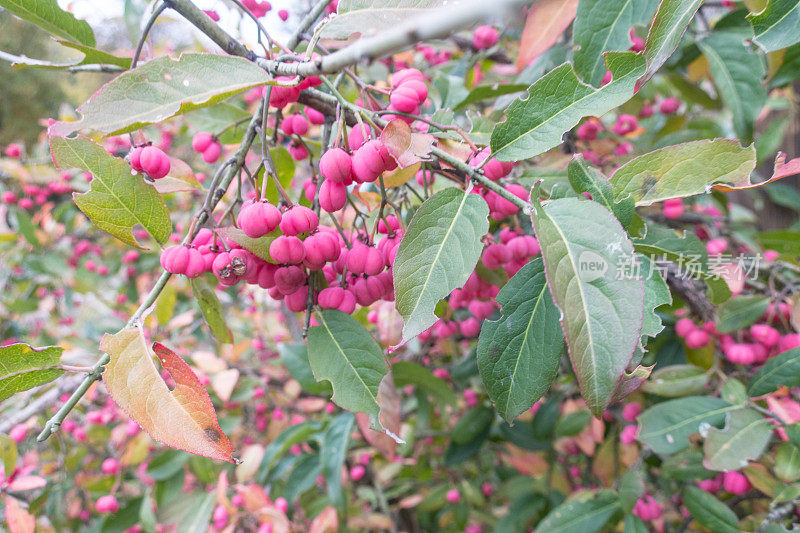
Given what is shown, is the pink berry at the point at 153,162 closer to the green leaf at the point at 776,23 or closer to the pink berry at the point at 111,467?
the green leaf at the point at 776,23

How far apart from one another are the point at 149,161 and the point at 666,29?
783 mm

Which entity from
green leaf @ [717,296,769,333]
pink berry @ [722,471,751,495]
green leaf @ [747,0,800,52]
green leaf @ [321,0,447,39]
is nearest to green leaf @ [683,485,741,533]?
pink berry @ [722,471,751,495]

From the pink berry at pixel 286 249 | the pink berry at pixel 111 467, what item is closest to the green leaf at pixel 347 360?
the pink berry at pixel 286 249

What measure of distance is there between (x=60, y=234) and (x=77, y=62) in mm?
2637

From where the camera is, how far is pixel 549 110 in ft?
2.40

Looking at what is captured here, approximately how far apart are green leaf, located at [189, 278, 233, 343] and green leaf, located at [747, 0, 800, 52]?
3.30 ft

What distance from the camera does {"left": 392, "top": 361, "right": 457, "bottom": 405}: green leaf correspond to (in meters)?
1.45

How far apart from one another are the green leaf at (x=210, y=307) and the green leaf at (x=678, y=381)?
1081mm

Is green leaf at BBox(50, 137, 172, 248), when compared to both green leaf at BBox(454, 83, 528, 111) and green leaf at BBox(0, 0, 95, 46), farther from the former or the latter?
green leaf at BBox(454, 83, 528, 111)

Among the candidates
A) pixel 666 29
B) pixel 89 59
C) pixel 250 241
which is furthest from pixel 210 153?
pixel 666 29

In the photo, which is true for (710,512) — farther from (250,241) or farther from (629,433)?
(250,241)

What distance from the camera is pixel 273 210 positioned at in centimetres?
73

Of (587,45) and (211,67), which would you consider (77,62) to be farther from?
(587,45)

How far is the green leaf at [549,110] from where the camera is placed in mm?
699
